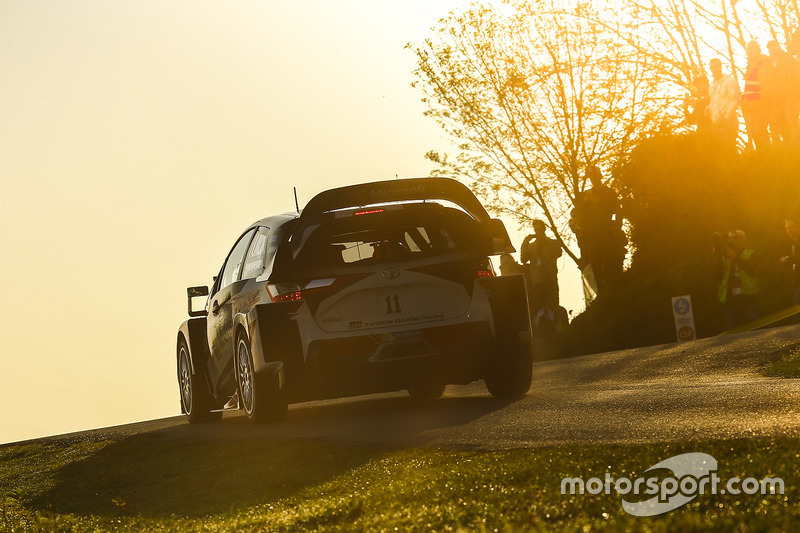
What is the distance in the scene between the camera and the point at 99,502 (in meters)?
7.77

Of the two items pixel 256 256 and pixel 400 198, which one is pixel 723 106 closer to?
pixel 400 198

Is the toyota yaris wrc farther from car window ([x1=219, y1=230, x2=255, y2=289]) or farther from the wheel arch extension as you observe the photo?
the wheel arch extension

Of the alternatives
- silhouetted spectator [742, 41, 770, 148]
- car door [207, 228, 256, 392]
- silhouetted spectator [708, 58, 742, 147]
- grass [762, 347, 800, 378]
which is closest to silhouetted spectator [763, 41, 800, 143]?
silhouetted spectator [742, 41, 770, 148]

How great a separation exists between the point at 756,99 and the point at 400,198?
46.0 feet

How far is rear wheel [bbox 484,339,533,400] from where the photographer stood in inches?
416

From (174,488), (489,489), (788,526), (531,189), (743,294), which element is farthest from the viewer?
(531,189)

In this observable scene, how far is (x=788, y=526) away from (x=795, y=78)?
1833 cm

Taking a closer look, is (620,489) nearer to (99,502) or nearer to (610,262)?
(99,502)

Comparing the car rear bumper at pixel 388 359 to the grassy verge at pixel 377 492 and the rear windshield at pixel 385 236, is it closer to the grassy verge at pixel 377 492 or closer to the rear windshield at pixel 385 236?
the rear windshield at pixel 385 236

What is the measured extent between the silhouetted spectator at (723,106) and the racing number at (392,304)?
1412 cm

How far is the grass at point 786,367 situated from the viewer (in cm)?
1114

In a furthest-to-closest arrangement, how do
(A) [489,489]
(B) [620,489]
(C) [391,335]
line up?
(C) [391,335] < (A) [489,489] < (B) [620,489]

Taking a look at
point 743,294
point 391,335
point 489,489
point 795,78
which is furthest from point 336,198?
point 795,78

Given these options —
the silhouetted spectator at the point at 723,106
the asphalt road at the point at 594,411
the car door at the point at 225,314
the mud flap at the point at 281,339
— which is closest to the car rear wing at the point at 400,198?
the mud flap at the point at 281,339
